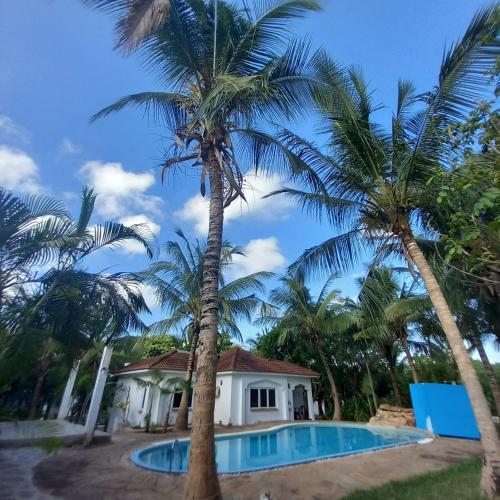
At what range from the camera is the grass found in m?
4.98

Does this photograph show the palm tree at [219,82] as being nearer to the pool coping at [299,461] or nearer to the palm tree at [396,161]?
the palm tree at [396,161]

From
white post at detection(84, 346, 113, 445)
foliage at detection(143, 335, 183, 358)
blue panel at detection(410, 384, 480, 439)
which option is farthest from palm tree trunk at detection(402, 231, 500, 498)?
foliage at detection(143, 335, 183, 358)

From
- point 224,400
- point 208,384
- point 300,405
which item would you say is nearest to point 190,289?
point 224,400

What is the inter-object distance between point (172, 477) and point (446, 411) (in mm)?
11787

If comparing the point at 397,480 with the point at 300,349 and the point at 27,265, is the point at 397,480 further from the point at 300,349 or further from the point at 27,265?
the point at 300,349

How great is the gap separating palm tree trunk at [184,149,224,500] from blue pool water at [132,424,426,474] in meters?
3.29

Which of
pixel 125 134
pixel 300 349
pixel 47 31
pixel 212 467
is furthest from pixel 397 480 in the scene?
pixel 300 349

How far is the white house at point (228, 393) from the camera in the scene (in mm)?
16859

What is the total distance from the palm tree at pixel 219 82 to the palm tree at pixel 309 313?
13140 mm

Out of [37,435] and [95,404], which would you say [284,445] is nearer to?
[95,404]

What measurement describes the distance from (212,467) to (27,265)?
4.98 m

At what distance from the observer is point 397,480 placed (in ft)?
20.1

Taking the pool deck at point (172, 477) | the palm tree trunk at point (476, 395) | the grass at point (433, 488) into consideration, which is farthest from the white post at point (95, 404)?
the palm tree trunk at point (476, 395)

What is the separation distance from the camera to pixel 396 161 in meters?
7.75
